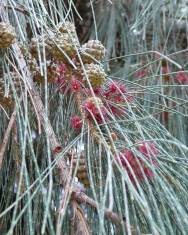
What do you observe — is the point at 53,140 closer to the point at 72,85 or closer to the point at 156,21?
the point at 72,85

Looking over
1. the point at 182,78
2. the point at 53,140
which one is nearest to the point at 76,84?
the point at 53,140

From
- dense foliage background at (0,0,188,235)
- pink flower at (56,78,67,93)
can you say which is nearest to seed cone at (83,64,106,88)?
dense foliage background at (0,0,188,235)

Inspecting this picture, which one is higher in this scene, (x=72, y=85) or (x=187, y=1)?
(x=187, y=1)

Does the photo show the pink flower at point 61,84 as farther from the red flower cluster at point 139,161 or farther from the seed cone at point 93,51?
the red flower cluster at point 139,161

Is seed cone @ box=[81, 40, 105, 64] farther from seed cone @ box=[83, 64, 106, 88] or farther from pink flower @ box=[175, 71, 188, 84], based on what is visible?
pink flower @ box=[175, 71, 188, 84]

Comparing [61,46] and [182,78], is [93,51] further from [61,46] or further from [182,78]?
[182,78]

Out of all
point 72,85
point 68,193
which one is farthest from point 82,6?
point 68,193
